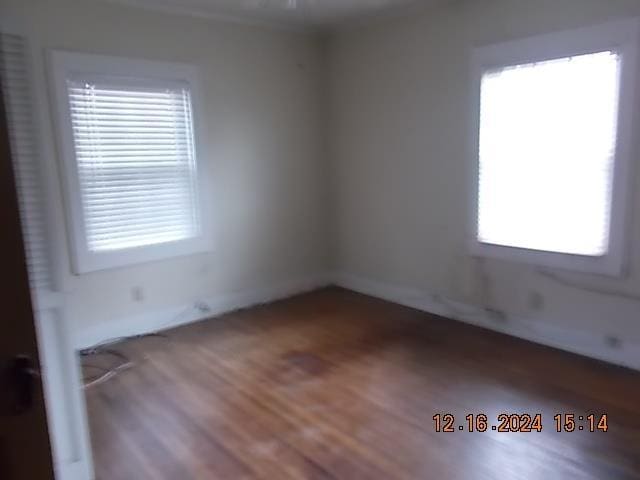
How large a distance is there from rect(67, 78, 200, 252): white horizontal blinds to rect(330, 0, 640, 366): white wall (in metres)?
1.58

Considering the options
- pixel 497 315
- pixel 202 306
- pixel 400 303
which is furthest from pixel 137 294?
pixel 497 315

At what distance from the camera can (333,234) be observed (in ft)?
17.1

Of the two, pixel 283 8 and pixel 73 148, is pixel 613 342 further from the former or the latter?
pixel 73 148

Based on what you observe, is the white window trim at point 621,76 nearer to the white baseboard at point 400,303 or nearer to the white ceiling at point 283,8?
the white baseboard at point 400,303

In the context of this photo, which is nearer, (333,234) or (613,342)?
(613,342)

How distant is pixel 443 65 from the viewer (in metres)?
3.88

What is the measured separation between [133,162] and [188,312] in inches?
53.1

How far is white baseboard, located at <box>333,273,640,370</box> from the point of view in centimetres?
319

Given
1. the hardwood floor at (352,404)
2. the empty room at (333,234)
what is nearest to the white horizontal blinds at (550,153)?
the empty room at (333,234)

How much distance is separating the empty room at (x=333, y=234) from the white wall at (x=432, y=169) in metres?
0.02

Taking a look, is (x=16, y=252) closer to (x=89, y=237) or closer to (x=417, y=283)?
(x=89, y=237)

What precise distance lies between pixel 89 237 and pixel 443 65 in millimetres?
3011
